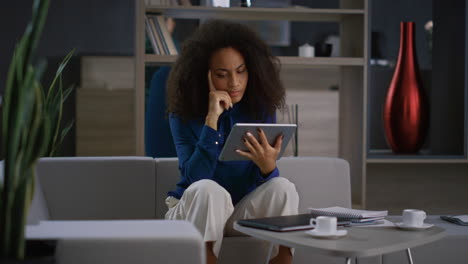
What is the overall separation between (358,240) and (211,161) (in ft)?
2.34

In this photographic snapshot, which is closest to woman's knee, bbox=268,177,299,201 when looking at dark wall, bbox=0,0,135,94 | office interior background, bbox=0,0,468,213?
office interior background, bbox=0,0,468,213

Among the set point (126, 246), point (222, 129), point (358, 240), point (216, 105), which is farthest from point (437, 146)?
point (126, 246)

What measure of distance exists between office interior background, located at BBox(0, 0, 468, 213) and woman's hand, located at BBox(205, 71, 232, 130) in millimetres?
1721

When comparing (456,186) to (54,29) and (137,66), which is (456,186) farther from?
(54,29)

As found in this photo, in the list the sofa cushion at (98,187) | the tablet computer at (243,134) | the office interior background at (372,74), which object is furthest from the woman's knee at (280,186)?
the office interior background at (372,74)

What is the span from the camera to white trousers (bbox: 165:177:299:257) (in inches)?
79.9

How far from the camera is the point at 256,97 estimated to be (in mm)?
2516

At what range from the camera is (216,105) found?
2.32 metres

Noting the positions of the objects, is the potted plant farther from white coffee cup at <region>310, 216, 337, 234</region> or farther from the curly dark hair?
the curly dark hair

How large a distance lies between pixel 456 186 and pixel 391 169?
44 cm

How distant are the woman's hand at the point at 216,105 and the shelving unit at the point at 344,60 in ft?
4.34

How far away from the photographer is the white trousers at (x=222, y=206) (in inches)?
79.9

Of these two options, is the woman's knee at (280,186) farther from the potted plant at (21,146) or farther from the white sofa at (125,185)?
the potted plant at (21,146)

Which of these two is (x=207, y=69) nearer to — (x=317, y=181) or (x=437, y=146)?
(x=317, y=181)
